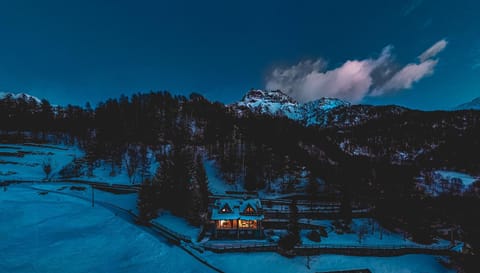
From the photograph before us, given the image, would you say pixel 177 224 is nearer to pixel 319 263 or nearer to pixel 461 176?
pixel 319 263

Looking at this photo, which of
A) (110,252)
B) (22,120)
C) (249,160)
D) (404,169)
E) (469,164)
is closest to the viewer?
(110,252)

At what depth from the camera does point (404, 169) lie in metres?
91.1

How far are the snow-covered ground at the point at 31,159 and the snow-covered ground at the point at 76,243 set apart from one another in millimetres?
19671

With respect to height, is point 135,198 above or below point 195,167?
below

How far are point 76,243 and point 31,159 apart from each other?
5384cm

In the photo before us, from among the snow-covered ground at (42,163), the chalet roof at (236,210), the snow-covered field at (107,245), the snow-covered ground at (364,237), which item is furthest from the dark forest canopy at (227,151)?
the snow-covered field at (107,245)

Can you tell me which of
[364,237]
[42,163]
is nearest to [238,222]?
[364,237]

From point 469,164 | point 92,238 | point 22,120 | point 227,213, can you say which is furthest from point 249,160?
point 469,164

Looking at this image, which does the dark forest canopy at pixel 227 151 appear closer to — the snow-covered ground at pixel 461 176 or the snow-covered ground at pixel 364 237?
the snow-covered ground at pixel 364 237

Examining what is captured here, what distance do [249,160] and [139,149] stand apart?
38734 millimetres

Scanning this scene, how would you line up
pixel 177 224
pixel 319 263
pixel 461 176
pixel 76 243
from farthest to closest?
pixel 461 176, pixel 177 224, pixel 319 263, pixel 76 243

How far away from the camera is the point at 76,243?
28.9 meters

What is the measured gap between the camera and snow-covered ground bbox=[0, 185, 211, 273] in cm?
2468

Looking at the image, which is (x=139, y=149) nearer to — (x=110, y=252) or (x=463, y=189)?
(x=110, y=252)
